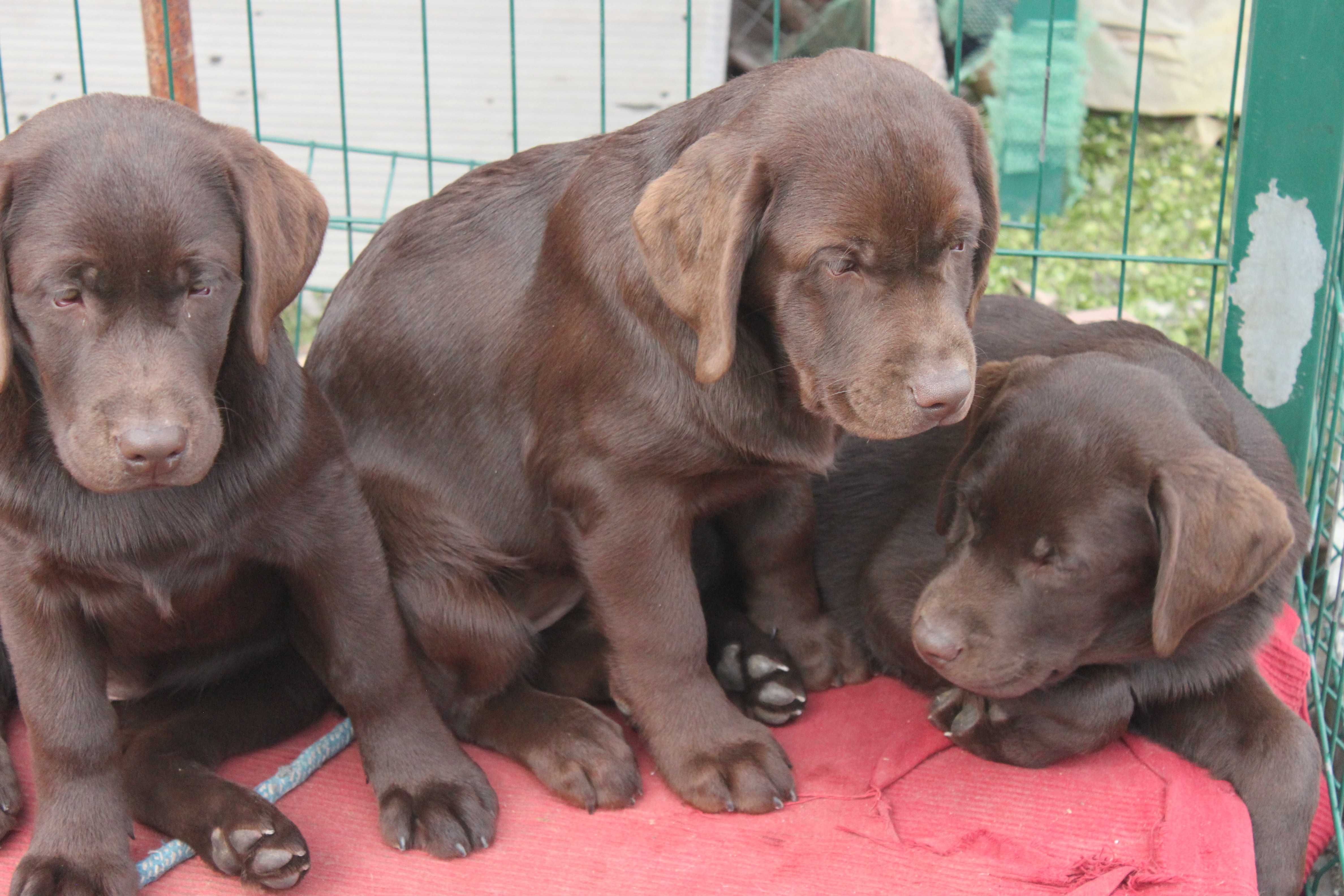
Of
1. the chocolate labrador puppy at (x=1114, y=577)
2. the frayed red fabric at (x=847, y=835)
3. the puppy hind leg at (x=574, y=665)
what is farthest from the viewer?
the puppy hind leg at (x=574, y=665)

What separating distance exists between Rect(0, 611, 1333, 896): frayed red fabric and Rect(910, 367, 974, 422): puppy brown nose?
2.97 feet

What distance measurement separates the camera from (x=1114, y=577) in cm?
261

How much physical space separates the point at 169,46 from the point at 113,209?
2.01m

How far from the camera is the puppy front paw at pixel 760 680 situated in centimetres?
310

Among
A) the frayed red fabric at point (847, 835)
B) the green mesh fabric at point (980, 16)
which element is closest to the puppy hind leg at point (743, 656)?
the frayed red fabric at point (847, 835)

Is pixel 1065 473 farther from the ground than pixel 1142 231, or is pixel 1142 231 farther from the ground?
pixel 1065 473

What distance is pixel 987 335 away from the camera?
138 inches

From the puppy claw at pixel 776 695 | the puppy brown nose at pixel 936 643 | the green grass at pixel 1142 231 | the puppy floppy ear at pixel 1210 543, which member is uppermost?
the puppy floppy ear at pixel 1210 543

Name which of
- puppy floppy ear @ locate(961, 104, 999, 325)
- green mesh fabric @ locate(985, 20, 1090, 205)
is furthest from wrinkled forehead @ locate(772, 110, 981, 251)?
green mesh fabric @ locate(985, 20, 1090, 205)

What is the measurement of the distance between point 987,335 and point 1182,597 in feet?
3.96

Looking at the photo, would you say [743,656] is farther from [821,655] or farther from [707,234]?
[707,234]

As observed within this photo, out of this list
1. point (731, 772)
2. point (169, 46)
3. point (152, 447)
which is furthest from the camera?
point (169, 46)

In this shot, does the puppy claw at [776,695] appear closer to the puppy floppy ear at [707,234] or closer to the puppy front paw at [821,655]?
the puppy front paw at [821,655]

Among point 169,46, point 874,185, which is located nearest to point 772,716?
point 874,185
